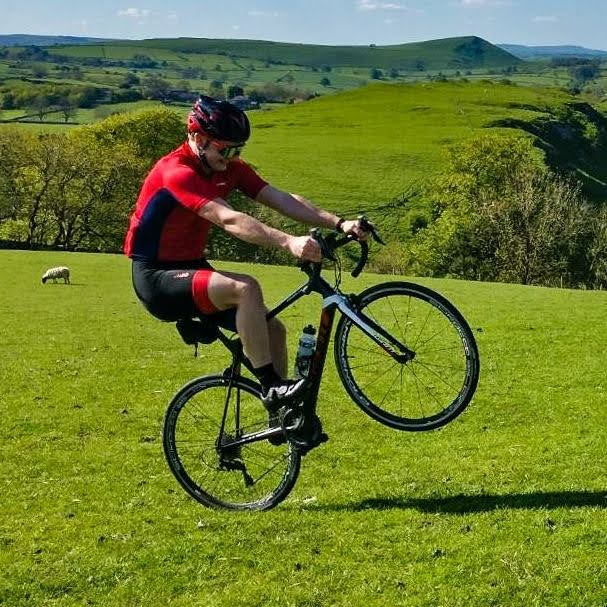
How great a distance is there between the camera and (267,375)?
7.01m

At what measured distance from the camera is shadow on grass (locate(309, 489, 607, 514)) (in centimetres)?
729

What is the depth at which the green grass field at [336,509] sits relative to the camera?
611 centimetres

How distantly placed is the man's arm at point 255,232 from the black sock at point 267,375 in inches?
46.3

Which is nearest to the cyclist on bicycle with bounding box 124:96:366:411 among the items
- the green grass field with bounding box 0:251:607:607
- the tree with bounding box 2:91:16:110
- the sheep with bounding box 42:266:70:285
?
the green grass field with bounding box 0:251:607:607

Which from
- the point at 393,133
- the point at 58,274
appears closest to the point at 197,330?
the point at 58,274

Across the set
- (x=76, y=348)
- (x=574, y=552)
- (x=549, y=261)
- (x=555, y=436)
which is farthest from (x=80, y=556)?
(x=549, y=261)

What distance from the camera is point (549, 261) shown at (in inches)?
2192

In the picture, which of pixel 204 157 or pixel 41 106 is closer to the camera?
pixel 204 157

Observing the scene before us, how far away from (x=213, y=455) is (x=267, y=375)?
1592 millimetres

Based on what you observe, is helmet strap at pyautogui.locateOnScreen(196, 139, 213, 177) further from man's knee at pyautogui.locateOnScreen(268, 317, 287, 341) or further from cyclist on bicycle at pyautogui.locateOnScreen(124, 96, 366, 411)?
man's knee at pyautogui.locateOnScreen(268, 317, 287, 341)

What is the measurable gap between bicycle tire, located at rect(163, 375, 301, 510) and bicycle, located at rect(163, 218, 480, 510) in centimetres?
1

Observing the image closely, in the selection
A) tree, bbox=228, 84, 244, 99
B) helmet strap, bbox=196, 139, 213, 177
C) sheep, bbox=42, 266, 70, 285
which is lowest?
sheep, bbox=42, 266, 70, 285

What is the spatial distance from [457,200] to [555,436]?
6571 cm

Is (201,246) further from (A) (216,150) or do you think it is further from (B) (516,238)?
(B) (516,238)
